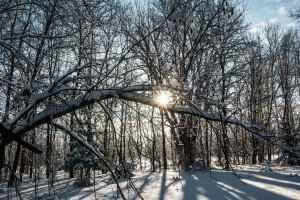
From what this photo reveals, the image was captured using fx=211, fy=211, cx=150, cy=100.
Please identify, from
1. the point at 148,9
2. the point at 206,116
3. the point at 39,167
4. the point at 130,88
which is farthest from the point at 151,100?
A: the point at 148,9

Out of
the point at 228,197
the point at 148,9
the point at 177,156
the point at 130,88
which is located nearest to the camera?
the point at 177,156

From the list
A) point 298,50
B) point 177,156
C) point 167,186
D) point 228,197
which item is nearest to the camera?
point 177,156

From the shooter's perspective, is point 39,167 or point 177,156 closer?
point 177,156

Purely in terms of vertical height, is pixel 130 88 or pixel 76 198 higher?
pixel 130 88

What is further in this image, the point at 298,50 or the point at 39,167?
the point at 298,50

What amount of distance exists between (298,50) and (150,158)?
2182cm

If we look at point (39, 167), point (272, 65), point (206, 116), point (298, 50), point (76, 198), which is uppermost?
point (298, 50)

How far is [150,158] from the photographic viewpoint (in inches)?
83.8

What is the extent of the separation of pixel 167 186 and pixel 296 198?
3.30m

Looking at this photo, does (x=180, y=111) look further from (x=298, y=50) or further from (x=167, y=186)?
(x=298, y=50)

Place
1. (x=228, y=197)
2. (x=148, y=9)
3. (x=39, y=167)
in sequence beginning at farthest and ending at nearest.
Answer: (x=148, y=9) → (x=228, y=197) → (x=39, y=167)

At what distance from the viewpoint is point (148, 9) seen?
10.8 meters

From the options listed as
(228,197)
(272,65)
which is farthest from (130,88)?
(272,65)

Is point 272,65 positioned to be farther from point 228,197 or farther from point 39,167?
point 39,167
